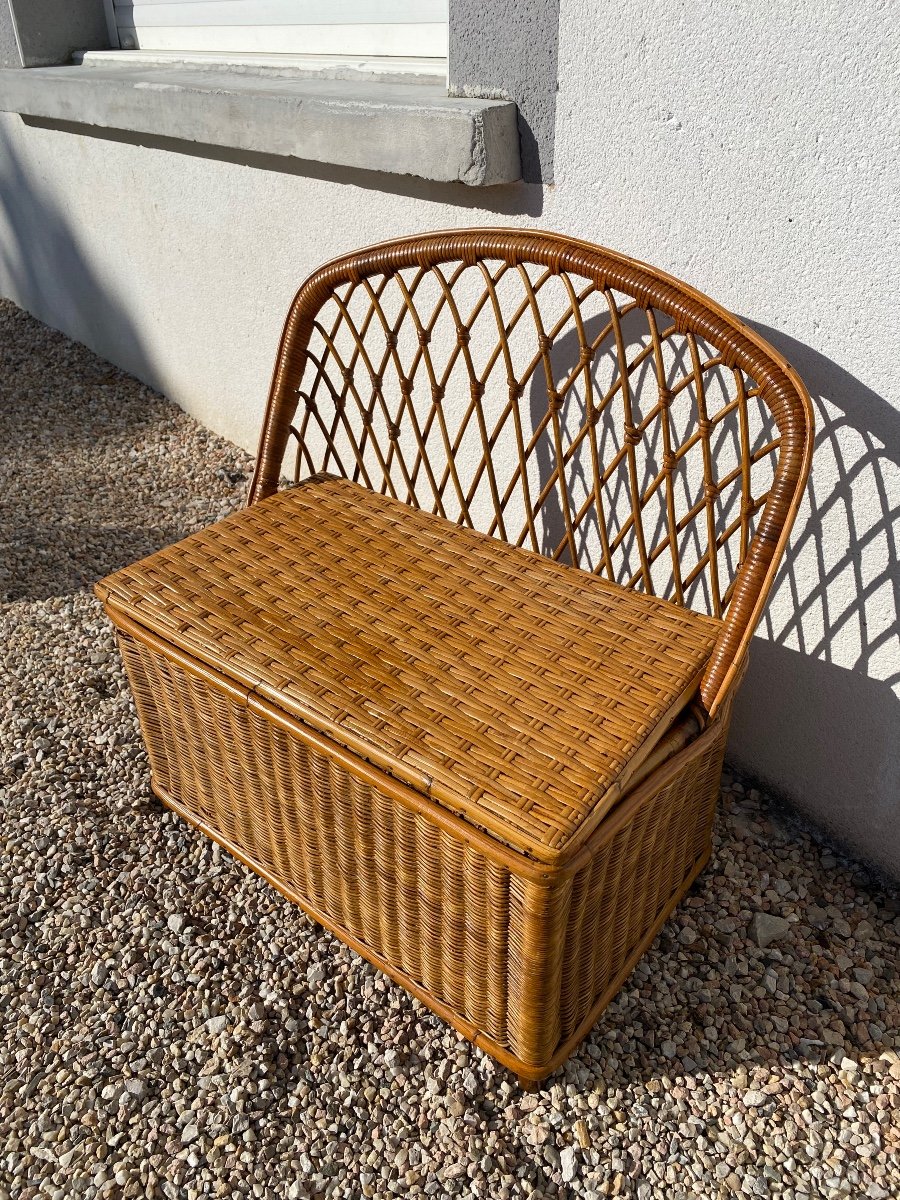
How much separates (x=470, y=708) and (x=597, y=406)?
0.73 metres

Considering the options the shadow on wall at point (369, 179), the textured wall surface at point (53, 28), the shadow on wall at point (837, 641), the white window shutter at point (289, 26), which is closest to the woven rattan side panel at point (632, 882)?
the shadow on wall at point (837, 641)

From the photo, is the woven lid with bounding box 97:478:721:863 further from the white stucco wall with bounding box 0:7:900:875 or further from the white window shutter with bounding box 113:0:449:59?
the white window shutter with bounding box 113:0:449:59

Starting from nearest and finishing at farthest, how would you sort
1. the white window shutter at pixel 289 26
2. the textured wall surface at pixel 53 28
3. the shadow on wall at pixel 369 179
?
the shadow on wall at pixel 369 179 < the white window shutter at pixel 289 26 < the textured wall surface at pixel 53 28

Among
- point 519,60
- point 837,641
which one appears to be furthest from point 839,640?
point 519,60

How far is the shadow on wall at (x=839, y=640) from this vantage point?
151 cm

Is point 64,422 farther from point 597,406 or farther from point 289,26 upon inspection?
point 597,406

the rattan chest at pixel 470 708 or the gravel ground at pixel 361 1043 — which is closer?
the rattan chest at pixel 470 708

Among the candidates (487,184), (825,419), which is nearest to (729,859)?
(825,419)

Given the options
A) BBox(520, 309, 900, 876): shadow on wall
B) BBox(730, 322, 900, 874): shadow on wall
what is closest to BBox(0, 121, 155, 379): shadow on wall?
BBox(520, 309, 900, 876): shadow on wall

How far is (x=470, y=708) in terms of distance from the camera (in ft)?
4.38

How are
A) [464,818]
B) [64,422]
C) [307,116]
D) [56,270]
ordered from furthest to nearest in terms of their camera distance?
1. [56,270]
2. [64,422]
3. [307,116]
4. [464,818]

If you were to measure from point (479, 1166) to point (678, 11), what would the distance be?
5.81 feet

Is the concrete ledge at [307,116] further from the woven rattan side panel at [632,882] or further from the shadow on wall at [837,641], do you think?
the woven rattan side panel at [632,882]

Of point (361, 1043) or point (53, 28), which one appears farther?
point (53, 28)
